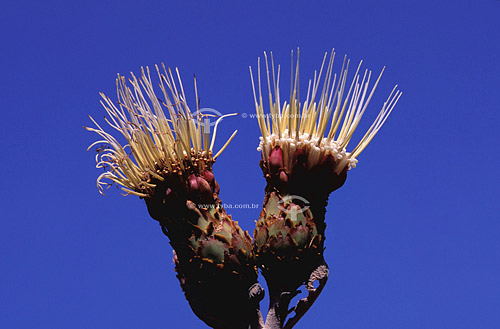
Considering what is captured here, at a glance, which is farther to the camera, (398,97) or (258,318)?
(398,97)

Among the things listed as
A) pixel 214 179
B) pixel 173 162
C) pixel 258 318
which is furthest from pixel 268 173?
pixel 258 318

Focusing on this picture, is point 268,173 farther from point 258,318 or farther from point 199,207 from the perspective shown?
point 258,318

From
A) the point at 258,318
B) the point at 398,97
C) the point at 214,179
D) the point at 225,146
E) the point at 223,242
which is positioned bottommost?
the point at 258,318

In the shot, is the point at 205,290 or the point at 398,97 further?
the point at 398,97

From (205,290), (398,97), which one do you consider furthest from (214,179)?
(398,97)

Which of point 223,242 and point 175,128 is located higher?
point 175,128

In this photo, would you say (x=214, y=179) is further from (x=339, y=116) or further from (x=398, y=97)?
(x=398, y=97)
